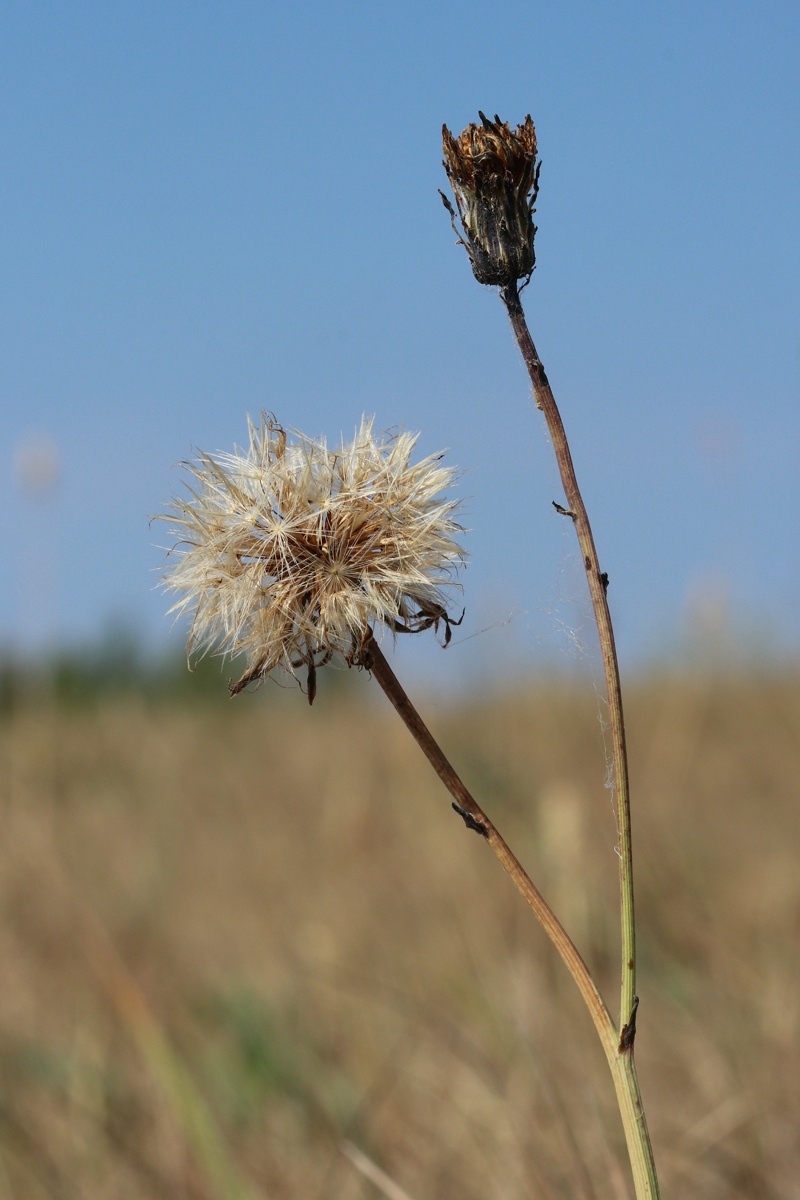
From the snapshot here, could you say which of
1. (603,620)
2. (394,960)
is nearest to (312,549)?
(603,620)

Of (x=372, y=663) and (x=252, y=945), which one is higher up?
(x=372, y=663)

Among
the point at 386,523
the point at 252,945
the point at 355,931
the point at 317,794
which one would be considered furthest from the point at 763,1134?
the point at 317,794

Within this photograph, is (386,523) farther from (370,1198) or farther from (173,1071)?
(370,1198)

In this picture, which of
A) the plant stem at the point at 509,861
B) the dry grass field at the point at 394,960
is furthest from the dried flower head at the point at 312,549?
the dry grass field at the point at 394,960

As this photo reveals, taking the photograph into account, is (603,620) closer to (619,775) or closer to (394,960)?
(619,775)

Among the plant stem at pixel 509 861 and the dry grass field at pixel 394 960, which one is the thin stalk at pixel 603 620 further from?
the dry grass field at pixel 394 960
